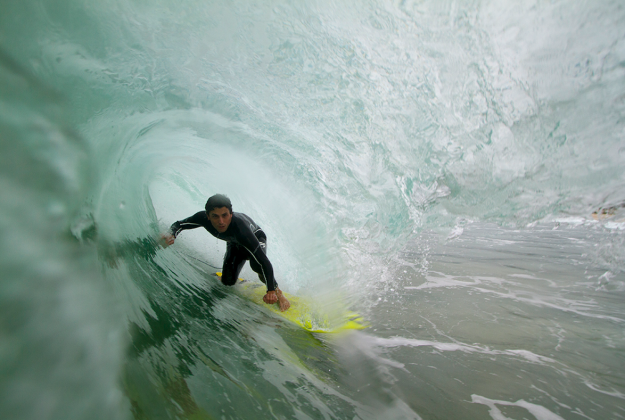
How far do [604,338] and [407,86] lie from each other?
3892 mm

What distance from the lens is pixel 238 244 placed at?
4340 millimetres

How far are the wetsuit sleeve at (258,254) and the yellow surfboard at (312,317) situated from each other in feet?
1.74

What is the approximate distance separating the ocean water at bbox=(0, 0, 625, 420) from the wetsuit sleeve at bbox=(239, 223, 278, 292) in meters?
0.46

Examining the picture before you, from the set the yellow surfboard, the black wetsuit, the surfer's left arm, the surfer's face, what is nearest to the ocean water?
the yellow surfboard

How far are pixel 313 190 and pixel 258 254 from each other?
1613 mm

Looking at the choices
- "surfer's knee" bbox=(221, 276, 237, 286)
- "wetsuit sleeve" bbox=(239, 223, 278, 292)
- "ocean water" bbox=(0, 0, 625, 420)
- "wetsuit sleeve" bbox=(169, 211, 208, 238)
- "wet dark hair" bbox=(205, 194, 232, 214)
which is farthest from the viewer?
"surfer's knee" bbox=(221, 276, 237, 286)

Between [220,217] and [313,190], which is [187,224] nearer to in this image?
[220,217]

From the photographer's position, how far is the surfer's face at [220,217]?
358 centimetres

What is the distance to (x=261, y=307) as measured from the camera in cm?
427

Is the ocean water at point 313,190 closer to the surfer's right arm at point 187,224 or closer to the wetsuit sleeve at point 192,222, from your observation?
the surfer's right arm at point 187,224

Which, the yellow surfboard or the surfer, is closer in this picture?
the surfer

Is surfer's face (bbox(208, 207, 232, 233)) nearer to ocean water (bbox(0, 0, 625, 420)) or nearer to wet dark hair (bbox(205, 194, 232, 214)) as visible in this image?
wet dark hair (bbox(205, 194, 232, 214))

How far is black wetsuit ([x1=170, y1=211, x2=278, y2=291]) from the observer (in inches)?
153

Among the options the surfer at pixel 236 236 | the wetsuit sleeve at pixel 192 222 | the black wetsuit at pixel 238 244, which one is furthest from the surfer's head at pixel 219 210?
the wetsuit sleeve at pixel 192 222
